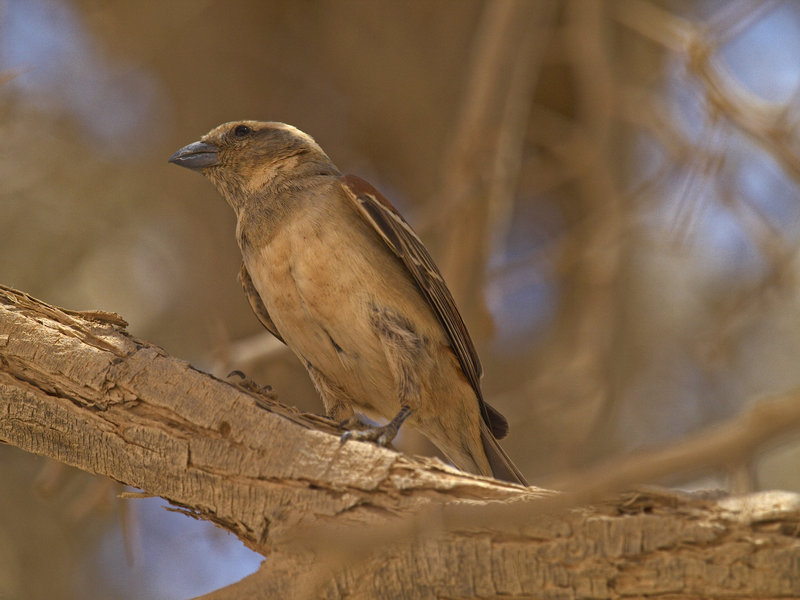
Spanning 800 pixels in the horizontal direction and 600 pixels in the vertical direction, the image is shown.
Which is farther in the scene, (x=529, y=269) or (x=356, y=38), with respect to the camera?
(x=356, y=38)

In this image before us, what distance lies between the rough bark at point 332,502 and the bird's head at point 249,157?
1.82 meters

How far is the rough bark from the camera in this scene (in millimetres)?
2518

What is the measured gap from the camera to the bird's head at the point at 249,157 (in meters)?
5.07

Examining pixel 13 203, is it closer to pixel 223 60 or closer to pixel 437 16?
pixel 223 60

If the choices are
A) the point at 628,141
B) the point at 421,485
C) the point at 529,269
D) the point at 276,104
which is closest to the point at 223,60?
the point at 276,104

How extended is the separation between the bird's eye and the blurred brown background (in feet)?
4.15

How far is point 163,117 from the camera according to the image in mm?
7312

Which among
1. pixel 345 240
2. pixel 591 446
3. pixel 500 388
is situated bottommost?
pixel 345 240

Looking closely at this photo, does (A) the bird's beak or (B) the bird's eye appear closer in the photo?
(A) the bird's beak

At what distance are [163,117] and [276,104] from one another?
3.14ft

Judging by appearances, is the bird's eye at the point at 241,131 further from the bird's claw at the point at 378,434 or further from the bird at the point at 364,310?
the bird's claw at the point at 378,434

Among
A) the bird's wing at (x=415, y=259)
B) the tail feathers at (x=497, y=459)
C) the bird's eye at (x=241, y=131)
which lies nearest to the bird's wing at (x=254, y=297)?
the bird's wing at (x=415, y=259)

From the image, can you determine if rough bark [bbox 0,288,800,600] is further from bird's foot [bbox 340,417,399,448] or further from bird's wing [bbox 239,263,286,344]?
bird's wing [bbox 239,263,286,344]

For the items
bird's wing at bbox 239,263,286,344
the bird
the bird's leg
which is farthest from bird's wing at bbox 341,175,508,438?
bird's wing at bbox 239,263,286,344
